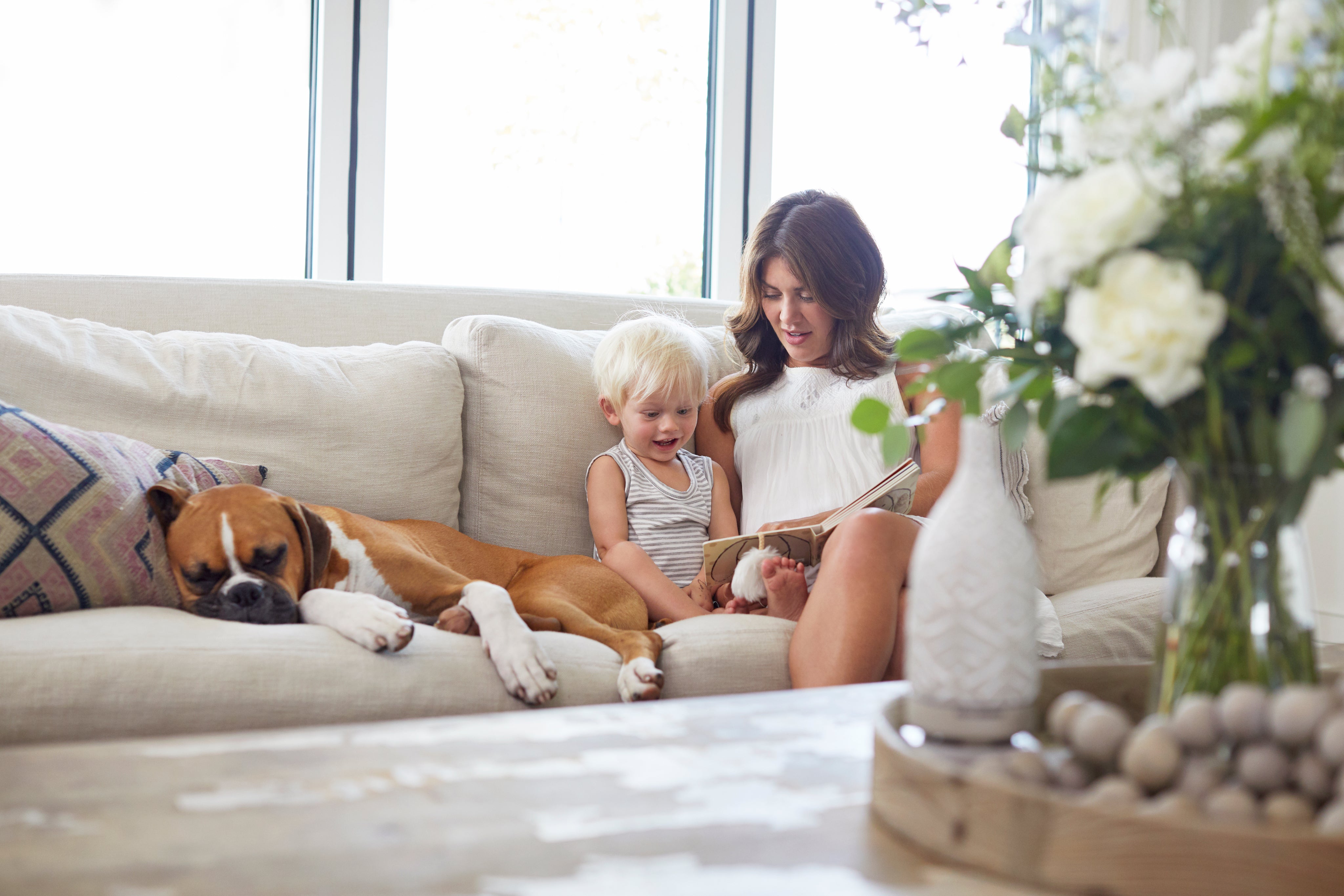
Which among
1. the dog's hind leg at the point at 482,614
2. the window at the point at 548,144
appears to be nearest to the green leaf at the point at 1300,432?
the dog's hind leg at the point at 482,614

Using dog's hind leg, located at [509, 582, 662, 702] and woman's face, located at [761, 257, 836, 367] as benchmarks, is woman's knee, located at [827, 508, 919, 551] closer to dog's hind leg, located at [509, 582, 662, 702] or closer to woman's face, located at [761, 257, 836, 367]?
dog's hind leg, located at [509, 582, 662, 702]

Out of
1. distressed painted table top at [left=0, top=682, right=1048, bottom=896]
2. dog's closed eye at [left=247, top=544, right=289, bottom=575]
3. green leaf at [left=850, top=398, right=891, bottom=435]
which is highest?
green leaf at [left=850, top=398, right=891, bottom=435]

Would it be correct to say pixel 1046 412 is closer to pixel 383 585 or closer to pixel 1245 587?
pixel 1245 587

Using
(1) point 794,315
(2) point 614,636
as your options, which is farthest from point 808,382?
(2) point 614,636

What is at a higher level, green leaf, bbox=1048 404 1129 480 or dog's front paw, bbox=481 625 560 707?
green leaf, bbox=1048 404 1129 480

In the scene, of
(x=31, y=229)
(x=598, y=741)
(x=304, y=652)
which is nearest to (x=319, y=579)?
(x=304, y=652)

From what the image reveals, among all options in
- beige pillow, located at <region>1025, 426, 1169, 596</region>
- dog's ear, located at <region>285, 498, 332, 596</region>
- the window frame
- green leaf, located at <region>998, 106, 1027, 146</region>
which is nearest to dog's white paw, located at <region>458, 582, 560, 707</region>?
dog's ear, located at <region>285, 498, 332, 596</region>

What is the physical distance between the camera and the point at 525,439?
2.07 m

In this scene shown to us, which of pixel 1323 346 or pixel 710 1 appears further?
pixel 710 1

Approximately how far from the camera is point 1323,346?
65cm

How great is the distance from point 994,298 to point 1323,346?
0.24 meters

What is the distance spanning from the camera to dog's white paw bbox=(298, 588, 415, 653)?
1405mm

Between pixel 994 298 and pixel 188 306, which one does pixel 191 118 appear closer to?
pixel 188 306

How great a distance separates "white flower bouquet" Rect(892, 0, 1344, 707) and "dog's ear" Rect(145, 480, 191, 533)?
125 cm
